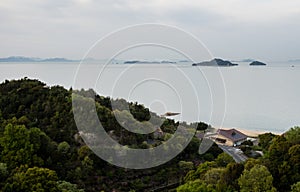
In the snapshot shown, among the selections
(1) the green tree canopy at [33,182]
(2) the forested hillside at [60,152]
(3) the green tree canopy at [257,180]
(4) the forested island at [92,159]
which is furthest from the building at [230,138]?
(1) the green tree canopy at [33,182]

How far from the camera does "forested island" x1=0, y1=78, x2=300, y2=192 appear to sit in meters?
8.02

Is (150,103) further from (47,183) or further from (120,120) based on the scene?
(47,183)

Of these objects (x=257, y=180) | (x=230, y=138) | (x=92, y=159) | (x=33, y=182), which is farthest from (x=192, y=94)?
(x=230, y=138)

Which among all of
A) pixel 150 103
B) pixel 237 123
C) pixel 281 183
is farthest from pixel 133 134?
pixel 237 123

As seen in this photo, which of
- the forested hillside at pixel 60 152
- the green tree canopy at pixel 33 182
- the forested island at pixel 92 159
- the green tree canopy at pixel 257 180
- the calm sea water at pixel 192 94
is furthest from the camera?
the calm sea water at pixel 192 94

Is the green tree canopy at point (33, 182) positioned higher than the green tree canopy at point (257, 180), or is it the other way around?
the green tree canopy at point (257, 180)

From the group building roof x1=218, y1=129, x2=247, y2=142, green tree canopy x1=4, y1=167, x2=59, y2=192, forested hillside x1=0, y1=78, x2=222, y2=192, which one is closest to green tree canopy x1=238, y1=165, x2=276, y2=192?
forested hillside x1=0, y1=78, x2=222, y2=192

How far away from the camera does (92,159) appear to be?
10.6 meters

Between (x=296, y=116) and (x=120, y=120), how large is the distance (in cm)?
2122

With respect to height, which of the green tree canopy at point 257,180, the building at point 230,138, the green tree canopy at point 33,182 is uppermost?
the green tree canopy at point 257,180

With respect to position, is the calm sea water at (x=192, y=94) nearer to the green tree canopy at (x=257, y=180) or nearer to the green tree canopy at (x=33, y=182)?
the green tree canopy at (x=33, y=182)

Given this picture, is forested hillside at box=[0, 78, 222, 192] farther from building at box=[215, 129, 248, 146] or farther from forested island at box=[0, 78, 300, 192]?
building at box=[215, 129, 248, 146]

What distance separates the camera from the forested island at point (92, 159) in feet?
26.3

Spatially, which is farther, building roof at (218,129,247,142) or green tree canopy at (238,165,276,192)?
building roof at (218,129,247,142)
